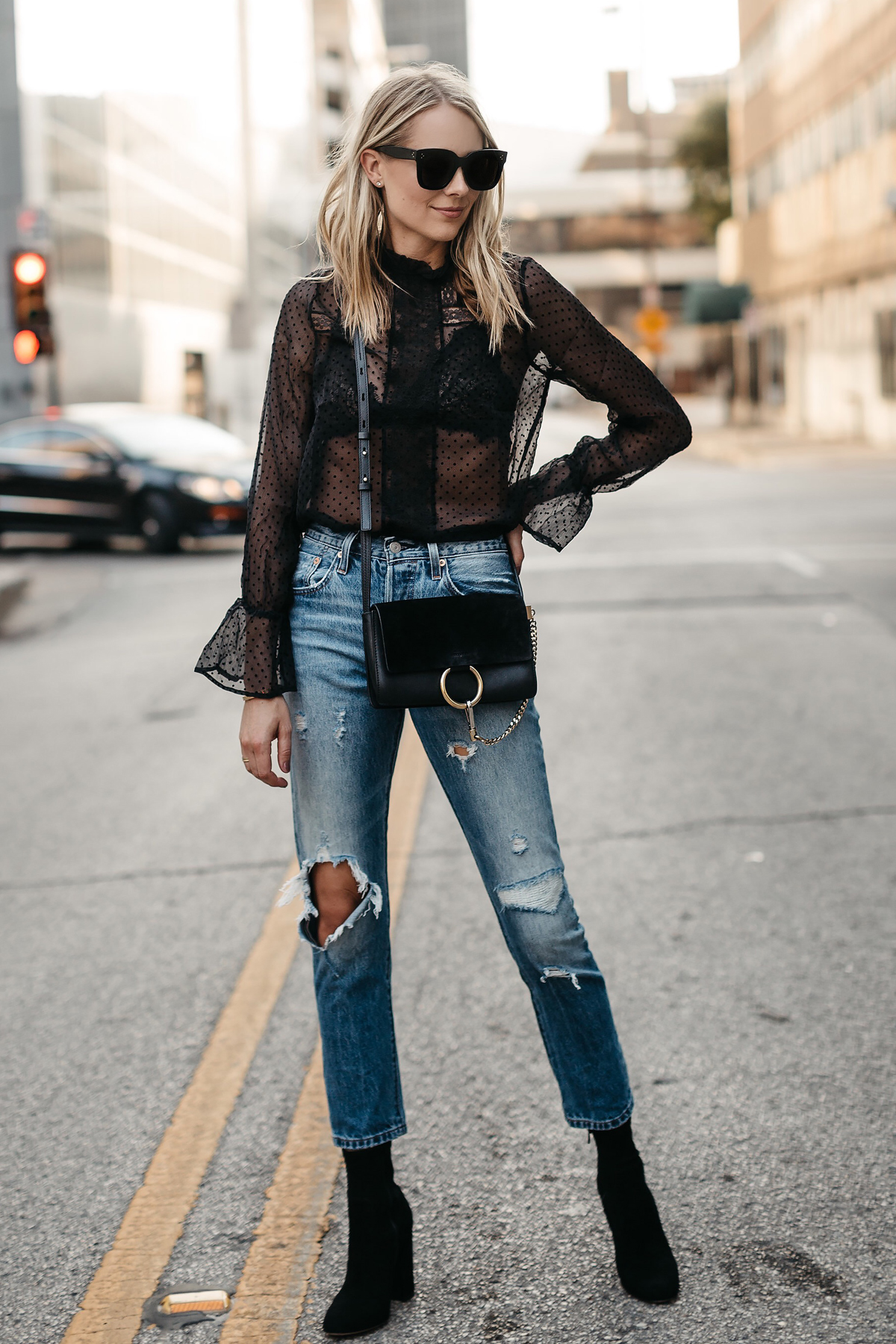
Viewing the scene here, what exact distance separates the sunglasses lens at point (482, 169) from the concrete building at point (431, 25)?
183644 mm

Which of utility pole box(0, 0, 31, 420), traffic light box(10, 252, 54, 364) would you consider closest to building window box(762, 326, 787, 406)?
utility pole box(0, 0, 31, 420)

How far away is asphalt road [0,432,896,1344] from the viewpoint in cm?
285

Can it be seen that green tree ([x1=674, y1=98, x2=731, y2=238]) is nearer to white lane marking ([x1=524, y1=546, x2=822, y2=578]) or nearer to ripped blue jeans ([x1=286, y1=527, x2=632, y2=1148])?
white lane marking ([x1=524, y1=546, x2=822, y2=578])

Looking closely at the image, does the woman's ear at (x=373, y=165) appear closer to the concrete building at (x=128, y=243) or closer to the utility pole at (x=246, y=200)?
the concrete building at (x=128, y=243)

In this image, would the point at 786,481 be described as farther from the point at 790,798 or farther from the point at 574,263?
the point at 574,263

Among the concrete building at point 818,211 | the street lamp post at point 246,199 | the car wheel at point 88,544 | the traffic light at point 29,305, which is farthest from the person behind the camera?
the street lamp post at point 246,199

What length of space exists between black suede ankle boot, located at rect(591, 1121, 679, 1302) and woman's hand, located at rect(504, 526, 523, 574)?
3.24ft

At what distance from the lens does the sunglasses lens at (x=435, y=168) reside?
8.41 feet

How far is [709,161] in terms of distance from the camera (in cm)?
7088

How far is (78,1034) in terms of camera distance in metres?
4.11

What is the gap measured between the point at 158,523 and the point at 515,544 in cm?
1465

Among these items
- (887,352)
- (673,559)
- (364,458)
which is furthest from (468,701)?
(887,352)

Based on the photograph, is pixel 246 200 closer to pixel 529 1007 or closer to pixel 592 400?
pixel 529 1007

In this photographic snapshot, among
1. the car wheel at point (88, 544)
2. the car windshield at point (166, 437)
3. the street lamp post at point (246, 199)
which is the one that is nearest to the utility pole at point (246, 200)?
the street lamp post at point (246, 199)
